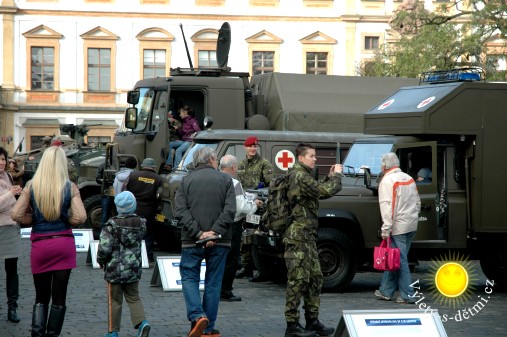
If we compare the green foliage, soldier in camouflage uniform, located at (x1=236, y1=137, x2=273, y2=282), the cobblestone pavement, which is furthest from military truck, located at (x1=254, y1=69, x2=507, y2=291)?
the green foliage

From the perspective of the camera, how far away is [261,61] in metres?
56.6

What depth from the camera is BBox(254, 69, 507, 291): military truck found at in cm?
1434

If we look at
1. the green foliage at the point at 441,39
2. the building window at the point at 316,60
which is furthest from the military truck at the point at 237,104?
the building window at the point at 316,60

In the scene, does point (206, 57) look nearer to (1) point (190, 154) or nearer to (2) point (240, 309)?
(1) point (190, 154)

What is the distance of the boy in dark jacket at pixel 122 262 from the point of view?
10.3 meters

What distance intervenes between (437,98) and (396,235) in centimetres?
195

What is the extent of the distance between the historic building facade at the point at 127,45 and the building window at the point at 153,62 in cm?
5

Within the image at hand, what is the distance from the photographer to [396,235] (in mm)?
13695

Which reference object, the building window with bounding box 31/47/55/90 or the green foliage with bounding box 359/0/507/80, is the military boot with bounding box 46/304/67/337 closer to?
the green foliage with bounding box 359/0/507/80

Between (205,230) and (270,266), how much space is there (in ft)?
17.1

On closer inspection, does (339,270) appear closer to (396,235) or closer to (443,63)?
(396,235)

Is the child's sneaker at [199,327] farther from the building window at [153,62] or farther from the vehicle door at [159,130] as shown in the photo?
the building window at [153,62]

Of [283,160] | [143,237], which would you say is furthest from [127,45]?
[143,237]

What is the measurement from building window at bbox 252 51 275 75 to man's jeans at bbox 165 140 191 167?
119 feet
